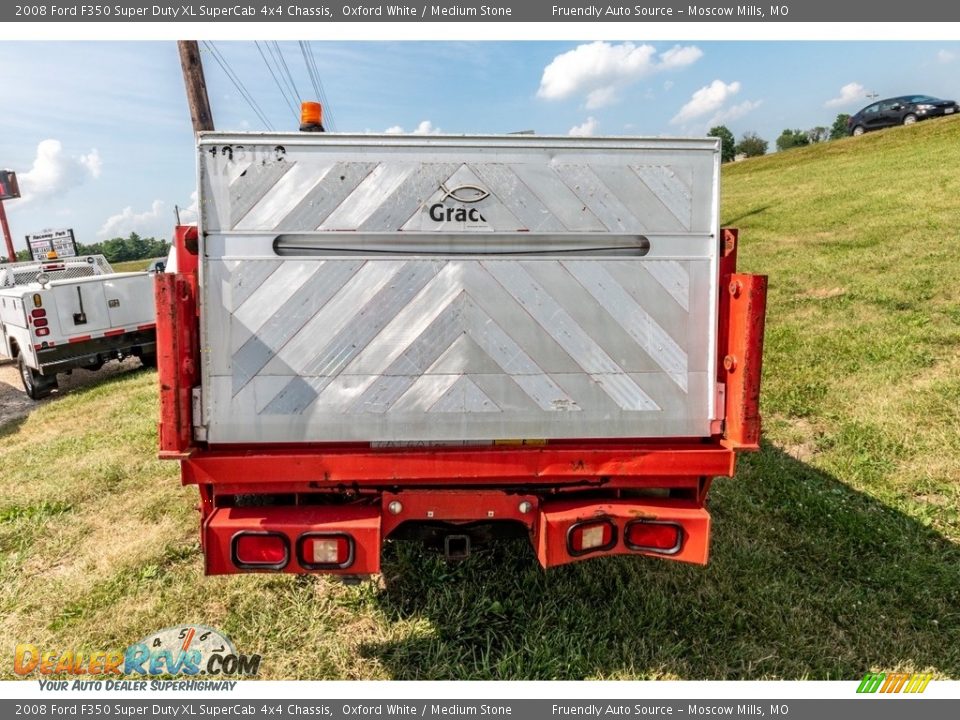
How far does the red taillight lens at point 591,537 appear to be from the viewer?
2902mm

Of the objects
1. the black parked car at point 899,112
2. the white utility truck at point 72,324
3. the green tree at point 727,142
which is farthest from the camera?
the green tree at point 727,142

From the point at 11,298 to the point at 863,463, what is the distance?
12136mm

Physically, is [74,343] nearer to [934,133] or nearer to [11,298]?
[11,298]

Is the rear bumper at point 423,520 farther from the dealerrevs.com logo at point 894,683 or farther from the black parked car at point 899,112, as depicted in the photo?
the black parked car at point 899,112

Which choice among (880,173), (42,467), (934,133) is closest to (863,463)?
(42,467)

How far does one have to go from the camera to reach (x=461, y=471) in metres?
2.87

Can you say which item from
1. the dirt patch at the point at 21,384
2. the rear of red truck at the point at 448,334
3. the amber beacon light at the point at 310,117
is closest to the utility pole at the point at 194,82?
the dirt patch at the point at 21,384

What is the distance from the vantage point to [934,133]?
76.3ft

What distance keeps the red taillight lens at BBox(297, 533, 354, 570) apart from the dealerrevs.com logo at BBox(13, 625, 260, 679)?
2.84 ft

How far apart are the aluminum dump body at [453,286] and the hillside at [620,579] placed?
130cm

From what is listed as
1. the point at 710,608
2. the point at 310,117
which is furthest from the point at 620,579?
the point at 310,117

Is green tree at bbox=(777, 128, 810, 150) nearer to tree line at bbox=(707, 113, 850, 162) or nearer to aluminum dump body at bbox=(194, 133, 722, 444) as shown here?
tree line at bbox=(707, 113, 850, 162)

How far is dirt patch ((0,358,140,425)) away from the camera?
9.29 metres

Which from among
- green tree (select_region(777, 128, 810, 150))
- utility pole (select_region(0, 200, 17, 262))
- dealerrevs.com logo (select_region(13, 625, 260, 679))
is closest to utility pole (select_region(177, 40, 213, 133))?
dealerrevs.com logo (select_region(13, 625, 260, 679))
